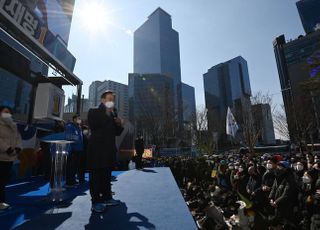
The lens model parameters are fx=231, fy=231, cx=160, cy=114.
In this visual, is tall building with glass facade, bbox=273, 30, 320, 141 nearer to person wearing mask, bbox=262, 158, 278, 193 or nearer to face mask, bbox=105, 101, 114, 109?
person wearing mask, bbox=262, 158, 278, 193

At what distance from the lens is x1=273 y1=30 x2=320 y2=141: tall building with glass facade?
39.1 feet

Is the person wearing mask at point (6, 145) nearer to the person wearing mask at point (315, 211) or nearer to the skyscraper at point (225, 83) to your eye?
the person wearing mask at point (315, 211)

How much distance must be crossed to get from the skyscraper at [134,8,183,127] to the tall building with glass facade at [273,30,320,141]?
2049 inches

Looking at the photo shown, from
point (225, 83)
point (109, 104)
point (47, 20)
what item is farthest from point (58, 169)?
point (225, 83)

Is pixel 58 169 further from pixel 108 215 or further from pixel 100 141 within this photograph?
pixel 108 215

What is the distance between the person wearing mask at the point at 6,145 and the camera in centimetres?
345

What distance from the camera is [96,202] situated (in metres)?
3.00

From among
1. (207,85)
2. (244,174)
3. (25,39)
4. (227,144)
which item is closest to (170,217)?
(244,174)

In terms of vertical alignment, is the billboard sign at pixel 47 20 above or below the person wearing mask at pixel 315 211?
above

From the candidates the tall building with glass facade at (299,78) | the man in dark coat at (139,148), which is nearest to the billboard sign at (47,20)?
the man in dark coat at (139,148)

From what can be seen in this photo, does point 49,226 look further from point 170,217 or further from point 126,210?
point 170,217

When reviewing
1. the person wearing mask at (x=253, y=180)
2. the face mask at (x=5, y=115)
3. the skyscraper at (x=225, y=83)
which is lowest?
the person wearing mask at (x=253, y=180)

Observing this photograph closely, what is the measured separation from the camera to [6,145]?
3.50 m

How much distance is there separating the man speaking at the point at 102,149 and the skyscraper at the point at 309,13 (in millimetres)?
105188
